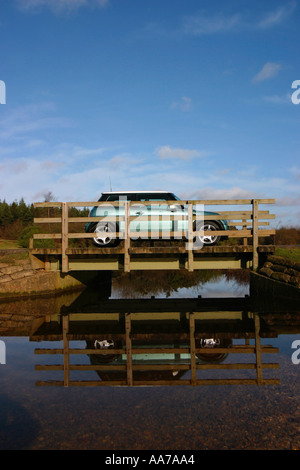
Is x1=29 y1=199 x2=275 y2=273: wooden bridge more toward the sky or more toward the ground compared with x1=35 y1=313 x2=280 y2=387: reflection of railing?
more toward the sky

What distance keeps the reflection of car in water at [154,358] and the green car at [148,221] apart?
545cm

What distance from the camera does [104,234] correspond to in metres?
12.1

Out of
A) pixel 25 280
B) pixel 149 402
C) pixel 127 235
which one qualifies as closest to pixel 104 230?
pixel 127 235

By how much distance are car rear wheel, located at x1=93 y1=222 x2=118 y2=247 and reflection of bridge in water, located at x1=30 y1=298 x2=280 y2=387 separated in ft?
8.18

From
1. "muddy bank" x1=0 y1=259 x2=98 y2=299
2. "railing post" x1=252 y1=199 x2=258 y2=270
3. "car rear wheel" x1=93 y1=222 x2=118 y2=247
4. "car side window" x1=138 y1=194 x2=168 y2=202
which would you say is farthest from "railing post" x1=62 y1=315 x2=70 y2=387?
"railing post" x1=252 y1=199 x2=258 y2=270

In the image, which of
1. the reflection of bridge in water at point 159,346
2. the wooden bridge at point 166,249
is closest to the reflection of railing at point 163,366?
the reflection of bridge in water at point 159,346

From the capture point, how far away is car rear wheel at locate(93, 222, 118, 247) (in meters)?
12.1

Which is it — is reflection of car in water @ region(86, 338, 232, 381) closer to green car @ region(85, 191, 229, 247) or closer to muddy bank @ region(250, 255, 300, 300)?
muddy bank @ region(250, 255, 300, 300)

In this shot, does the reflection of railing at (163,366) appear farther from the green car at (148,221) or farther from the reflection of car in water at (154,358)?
the green car at (148,221)

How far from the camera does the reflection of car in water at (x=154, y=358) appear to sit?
5.05 m

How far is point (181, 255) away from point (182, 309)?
88.2 inches

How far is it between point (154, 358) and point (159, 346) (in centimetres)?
72
